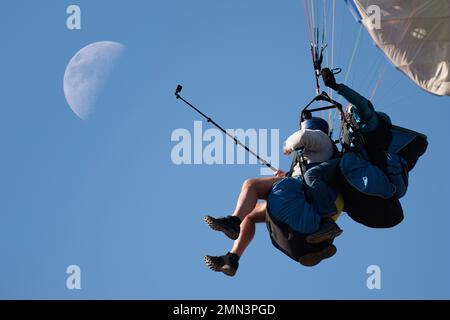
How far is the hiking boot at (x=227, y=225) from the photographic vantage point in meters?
10.5

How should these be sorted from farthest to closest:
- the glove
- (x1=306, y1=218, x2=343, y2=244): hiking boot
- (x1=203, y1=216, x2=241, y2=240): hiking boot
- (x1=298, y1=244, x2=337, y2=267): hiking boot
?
the glove
(x1=298, y1=244, x2=337, y2=267): hiking boot
(x1=306, y1=218, x2=343, y2=244): hiking boot
(x1=203, y1=216, x2=241, y2=240): hiking boot

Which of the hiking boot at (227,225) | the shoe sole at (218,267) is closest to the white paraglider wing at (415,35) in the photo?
the hiking boot at (227,225)

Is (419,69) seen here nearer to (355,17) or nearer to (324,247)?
(355,17)

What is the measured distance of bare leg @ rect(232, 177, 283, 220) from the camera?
10.9m

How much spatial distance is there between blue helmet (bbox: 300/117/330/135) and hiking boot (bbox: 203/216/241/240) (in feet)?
4.23

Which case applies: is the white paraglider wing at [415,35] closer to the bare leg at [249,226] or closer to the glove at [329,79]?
the glove at [329,79]

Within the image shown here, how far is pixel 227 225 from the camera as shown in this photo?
1054cm

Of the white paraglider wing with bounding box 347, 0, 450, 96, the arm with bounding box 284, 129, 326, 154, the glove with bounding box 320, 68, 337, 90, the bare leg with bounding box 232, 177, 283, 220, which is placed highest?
the white paraglider wing with bounding box 347, 0, 450, 96

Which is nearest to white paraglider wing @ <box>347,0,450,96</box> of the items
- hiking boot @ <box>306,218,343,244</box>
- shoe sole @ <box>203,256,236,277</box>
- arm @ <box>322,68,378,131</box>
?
arm @ <box>322,68,378,131</box>

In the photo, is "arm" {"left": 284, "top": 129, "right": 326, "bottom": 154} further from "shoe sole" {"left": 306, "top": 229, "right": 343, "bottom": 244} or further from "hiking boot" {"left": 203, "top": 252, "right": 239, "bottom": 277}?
"hiking boot" {"left": 203, "top": 252, "right": 239, "bottom": 277}

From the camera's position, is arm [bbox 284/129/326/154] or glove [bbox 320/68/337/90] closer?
arm [bbox 284/129/326/154]

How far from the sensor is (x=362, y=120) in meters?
11.1

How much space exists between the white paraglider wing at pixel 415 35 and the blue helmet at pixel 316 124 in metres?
1.98
